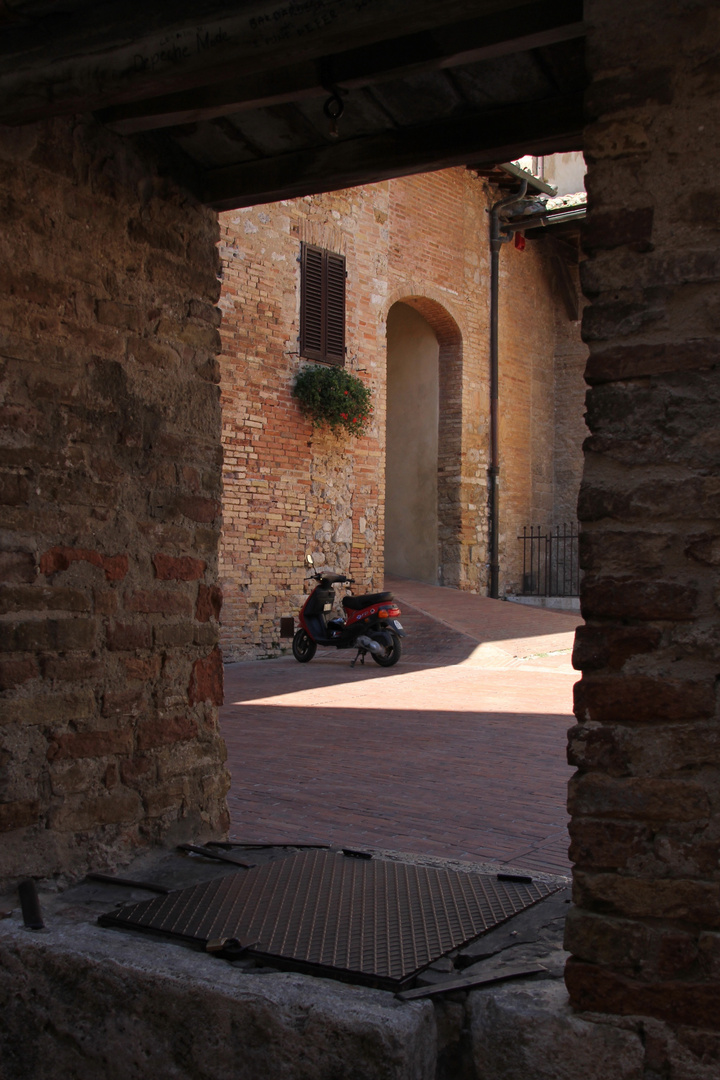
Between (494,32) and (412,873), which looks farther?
(412,873)

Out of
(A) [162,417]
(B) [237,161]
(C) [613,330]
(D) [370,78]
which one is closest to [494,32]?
(D) [370,78]

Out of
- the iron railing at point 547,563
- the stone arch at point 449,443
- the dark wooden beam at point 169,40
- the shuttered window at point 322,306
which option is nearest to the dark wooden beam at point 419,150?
the dark wooden beam at point 169,40

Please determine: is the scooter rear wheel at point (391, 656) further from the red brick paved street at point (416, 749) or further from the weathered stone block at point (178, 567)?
the weathered stone block at point (178, 567)

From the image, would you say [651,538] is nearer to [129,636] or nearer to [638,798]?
[638,798]

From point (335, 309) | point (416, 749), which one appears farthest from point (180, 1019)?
point (335, 309)

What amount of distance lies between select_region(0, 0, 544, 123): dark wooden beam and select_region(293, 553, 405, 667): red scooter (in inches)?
359

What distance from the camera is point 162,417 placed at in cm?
374

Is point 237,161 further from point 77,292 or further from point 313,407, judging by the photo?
point 313,407

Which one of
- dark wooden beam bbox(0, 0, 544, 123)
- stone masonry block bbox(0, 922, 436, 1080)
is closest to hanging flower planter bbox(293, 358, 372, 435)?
dark wooden beam bbox(0, 0, 544, 123)

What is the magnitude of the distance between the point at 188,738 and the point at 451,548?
13910 millimetres

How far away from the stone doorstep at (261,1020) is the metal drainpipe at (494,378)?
49.4 ft

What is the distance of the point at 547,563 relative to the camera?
19078 mm

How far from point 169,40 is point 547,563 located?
17.0 metres

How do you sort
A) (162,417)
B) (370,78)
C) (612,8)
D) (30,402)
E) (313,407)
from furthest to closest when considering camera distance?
(313,407) < (162,417) < (30,402) < (370,78) < (612,8)
